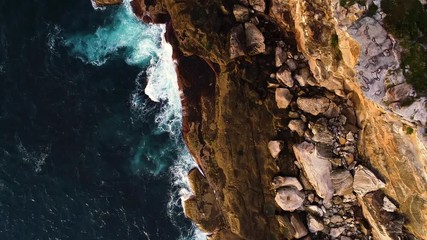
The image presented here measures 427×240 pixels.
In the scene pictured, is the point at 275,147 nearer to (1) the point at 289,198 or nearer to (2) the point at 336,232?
(1) the point at 289,198

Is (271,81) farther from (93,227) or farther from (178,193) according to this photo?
(93,227)

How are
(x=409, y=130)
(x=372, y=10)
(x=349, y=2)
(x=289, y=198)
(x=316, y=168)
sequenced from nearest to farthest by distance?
(x=372, y=10) < (x=409, y=130) < (x=349, y=2) < (x=316, y=168) < (x=289, y=198)

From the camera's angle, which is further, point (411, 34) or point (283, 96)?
point (283, 96)

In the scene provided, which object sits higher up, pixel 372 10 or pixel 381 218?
pixel 372 10

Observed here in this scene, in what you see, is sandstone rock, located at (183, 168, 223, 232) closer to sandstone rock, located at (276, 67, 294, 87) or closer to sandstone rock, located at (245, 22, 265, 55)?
sandstone rock, located at (276, 67, 294, 87)

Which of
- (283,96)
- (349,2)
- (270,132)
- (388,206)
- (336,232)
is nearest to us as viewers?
(349,2)

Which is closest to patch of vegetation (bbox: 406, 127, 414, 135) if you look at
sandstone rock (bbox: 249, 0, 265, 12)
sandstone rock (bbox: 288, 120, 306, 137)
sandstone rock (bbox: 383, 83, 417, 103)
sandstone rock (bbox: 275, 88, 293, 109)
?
sandstone rock (bbox: 383, 83, 417, 103)

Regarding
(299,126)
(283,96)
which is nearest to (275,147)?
(299,126)

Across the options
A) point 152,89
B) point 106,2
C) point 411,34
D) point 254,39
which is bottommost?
point 152,89
